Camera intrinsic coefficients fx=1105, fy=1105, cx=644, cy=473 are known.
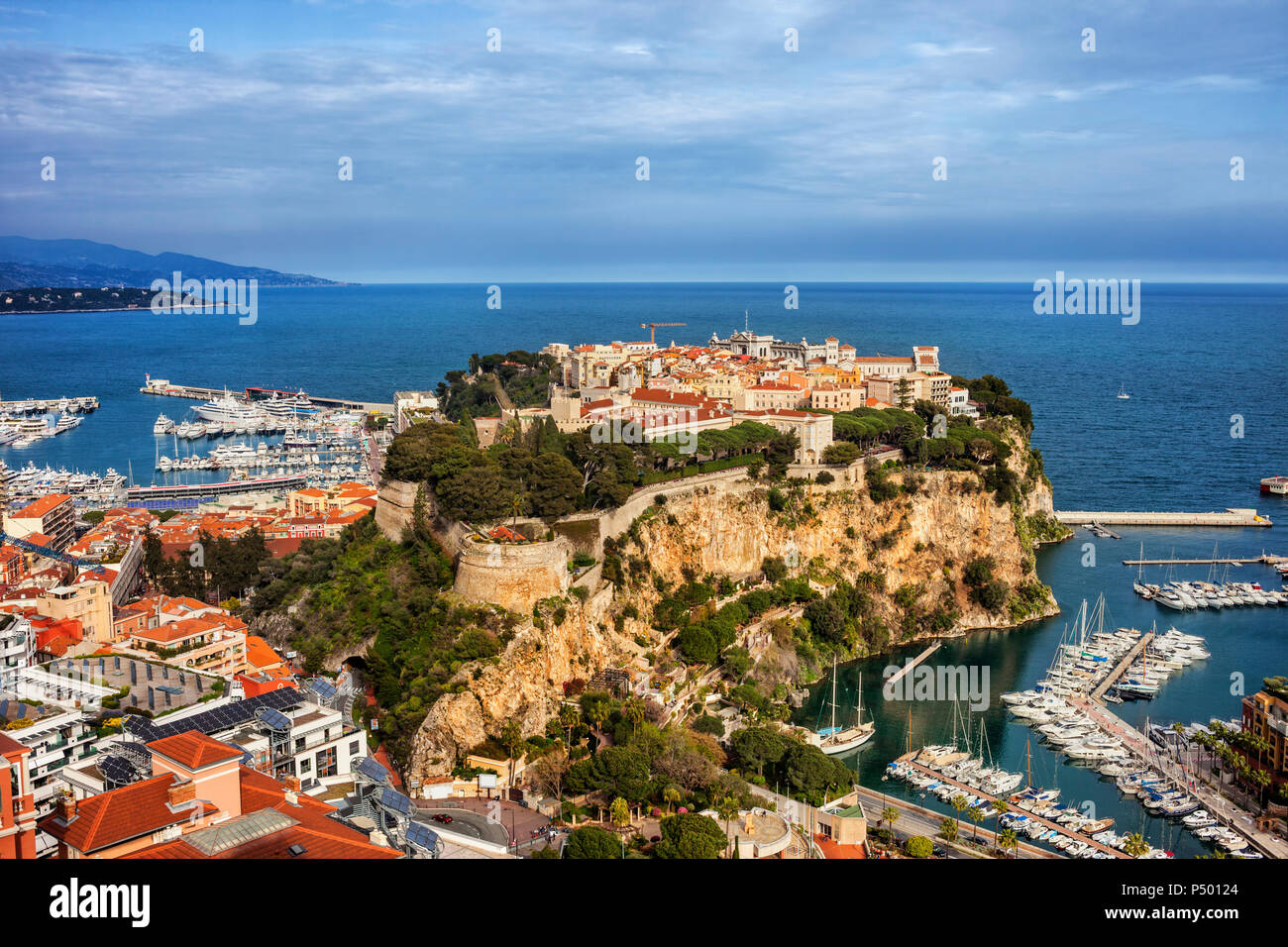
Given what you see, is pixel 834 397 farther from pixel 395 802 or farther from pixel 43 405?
pixel 43 405

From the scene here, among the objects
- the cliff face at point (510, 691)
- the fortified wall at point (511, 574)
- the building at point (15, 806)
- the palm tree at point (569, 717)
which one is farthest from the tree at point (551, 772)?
the building at point (15, 806)

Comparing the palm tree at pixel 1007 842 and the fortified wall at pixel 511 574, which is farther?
the fortified wall at pixel 511 574

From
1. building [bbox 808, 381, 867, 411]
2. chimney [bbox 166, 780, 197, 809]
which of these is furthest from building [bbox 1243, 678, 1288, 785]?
chimney [bbox 166, 780, 197, 809]

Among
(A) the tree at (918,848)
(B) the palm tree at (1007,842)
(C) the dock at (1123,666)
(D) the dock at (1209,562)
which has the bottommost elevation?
(B) the palm tree at (1007,842)

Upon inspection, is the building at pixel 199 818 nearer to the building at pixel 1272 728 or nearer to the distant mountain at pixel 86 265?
the building at pixel 1272 728

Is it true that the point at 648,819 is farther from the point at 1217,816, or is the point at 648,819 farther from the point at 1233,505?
the point at 1233,505
